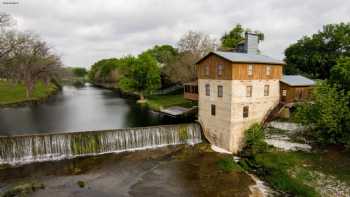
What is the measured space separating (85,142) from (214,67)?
13893 millimetres

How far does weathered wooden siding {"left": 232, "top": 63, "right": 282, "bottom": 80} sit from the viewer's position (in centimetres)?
2106

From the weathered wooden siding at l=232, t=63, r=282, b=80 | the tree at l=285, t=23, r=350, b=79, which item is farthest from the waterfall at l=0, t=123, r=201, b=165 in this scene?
the tree at l=285, t=23, r=350, b=79

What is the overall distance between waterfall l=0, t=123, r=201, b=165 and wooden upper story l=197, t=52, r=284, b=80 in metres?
6.51

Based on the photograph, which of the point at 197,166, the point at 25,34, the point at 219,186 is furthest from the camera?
the point at 25,34

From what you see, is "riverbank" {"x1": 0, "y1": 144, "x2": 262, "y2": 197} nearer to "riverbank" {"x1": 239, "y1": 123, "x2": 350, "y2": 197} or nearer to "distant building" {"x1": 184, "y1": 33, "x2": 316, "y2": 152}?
"riverbank" {"x1": 239, "y1": 123, "x2": 350, "y2": 197}

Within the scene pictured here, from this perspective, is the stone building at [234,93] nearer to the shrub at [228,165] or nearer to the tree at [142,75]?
the shrub at [228,165]

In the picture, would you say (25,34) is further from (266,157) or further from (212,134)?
(266,157)

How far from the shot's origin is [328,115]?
1850 centimetres

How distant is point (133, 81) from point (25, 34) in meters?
22.7

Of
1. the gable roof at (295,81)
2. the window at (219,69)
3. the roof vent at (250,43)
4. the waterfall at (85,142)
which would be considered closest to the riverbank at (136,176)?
the waterfall at (85,142)

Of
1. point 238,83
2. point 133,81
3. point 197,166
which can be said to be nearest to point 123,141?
point 197,166

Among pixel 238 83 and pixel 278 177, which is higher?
pixel 238 83

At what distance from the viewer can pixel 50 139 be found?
66.4 ft

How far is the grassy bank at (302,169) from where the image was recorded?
1532 cm
